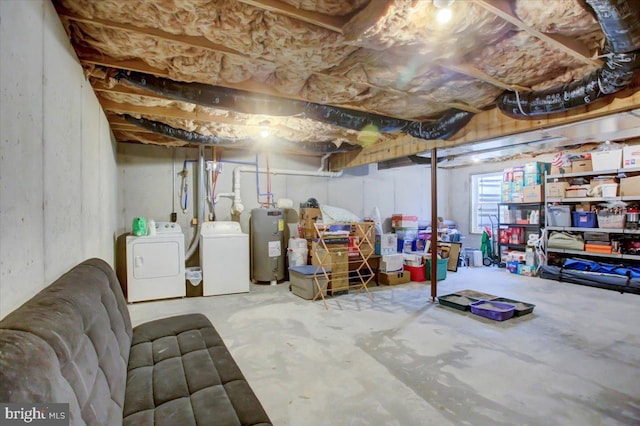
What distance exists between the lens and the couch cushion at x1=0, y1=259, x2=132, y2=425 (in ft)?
2.52

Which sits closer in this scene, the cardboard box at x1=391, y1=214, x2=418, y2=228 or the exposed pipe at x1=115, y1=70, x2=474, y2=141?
the exposed pipe at x1=115, y1=70, x2=474, y2=141

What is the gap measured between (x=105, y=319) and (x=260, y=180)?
4.57 meters

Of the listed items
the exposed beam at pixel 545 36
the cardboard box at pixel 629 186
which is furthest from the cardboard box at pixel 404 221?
the exposed beam at pixel 545 36

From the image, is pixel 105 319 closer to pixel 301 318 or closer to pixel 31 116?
pixel 31 116

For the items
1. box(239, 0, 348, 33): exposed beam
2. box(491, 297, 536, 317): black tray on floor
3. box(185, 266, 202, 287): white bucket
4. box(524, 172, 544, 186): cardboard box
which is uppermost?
box(239, 0, 348, 33): exposed beam

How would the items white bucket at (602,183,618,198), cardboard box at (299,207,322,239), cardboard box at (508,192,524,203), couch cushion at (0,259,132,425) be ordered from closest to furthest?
1. couch cushion at (0,259,132,425)
2. white bucket at (602,183,618,198)
3. cardboard box at (299,207,322,239)
4. cardboard box at (508,192,524,203)

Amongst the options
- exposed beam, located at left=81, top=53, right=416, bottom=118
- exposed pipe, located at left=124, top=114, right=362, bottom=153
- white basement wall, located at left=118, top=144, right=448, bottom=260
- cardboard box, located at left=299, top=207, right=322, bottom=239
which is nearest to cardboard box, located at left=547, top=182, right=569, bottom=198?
white basement wall, located at left=118, top=144, right=448, bottom=260

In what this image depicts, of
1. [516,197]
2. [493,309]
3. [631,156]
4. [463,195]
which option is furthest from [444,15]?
[463,195]

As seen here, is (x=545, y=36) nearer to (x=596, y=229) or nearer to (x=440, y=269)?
(x=440, y=269)

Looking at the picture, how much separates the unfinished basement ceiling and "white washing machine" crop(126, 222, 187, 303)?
1.52 m

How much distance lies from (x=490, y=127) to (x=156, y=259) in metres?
4.59

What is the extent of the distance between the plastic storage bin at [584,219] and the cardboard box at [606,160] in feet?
2.60

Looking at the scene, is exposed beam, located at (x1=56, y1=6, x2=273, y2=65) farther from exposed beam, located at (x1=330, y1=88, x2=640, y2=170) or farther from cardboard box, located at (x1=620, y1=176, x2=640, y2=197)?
cardboard box, located at (x1=620, y1=176, x2=640, y2=197)

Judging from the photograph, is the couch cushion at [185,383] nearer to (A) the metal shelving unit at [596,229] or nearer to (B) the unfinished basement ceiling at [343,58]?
(B) the unfinished basement ceiling at [343,58]
